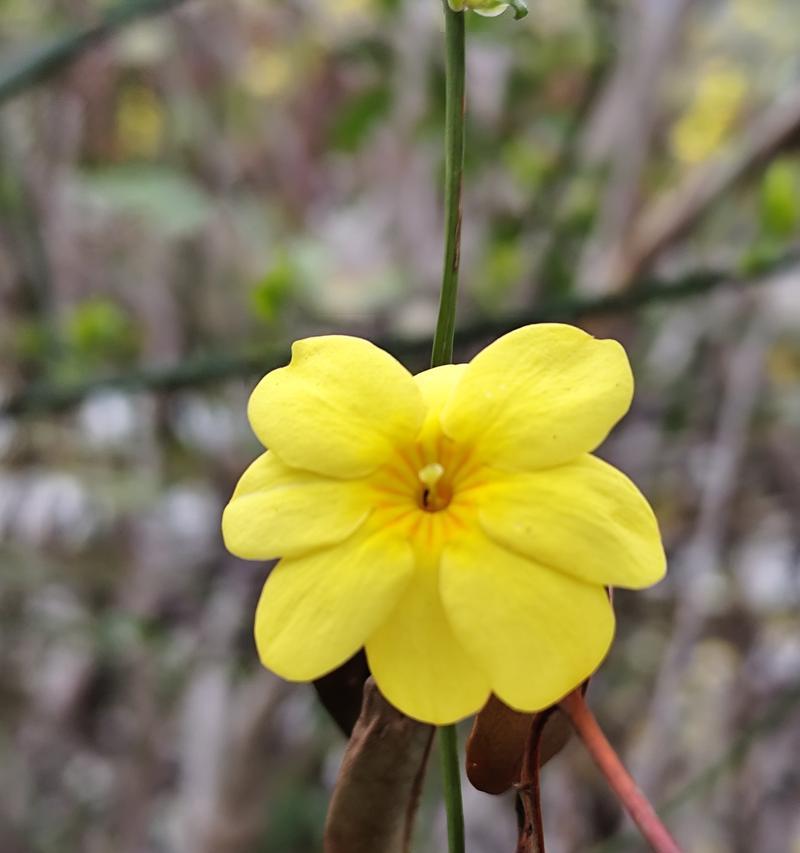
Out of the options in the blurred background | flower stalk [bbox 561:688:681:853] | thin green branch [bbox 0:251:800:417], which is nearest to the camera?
flower stalk [bbox 561:688:681:853]

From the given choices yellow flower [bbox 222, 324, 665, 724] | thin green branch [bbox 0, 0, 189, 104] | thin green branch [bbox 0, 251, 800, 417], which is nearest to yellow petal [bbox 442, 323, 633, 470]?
yellow flower [bbox 222, 324, 665, 724]

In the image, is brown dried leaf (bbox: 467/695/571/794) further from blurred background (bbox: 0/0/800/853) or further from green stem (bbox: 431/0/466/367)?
blurred background (bbox: 0/0/800/853)

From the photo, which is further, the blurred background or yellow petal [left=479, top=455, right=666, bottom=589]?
the blurred background

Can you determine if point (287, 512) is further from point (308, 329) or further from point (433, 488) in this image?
point (308, 329)

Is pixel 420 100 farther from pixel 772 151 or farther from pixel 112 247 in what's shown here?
pixel 112 247

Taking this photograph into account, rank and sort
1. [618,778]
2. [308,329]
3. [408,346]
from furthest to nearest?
[308,329]
[408,346]
[618,778]

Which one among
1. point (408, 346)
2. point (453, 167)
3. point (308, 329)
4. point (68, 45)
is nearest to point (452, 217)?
point (453, 167)

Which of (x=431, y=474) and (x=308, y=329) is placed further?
(x=308, y=329)

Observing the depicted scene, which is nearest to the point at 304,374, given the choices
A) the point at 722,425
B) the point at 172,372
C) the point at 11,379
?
the point at 172,372
